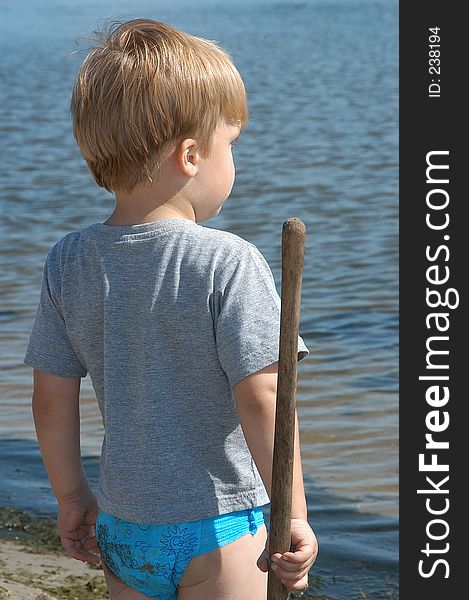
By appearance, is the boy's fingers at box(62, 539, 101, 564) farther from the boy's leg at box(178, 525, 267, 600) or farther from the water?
the water

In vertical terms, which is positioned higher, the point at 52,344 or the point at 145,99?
the point at 145,99

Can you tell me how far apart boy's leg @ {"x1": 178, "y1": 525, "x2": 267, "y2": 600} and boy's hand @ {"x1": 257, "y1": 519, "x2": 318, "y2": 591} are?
12cm

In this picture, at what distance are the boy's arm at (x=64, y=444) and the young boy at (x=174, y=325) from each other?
0.10 metres

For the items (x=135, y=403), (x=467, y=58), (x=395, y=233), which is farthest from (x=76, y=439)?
(x=395, y=233)

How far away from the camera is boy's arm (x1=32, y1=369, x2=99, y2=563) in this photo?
2.51m

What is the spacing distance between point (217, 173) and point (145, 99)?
8.9 inches

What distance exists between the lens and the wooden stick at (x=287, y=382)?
2055mm

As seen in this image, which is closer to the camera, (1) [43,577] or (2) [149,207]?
(2) [149,207]

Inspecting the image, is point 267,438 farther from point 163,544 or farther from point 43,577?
point 43,577

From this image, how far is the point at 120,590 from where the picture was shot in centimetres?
250

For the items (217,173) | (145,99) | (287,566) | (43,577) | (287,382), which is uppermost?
(145,99)

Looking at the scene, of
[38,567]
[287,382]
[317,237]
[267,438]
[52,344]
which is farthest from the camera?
[317,237]

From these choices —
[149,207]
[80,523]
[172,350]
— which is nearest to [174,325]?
[172,350]

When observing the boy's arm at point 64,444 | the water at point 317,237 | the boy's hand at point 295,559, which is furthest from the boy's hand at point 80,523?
the water at point 317,237
